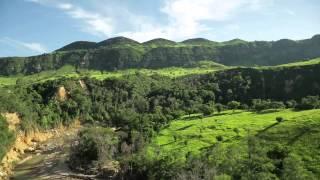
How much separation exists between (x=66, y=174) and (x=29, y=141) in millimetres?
55368

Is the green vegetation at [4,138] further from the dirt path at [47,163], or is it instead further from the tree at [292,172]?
the tree at [292,172]

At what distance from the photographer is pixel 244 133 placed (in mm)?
114625

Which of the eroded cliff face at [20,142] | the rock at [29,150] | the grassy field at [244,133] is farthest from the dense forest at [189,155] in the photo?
the rock at [29,150]

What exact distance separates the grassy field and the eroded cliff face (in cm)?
3986

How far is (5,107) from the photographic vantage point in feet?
542

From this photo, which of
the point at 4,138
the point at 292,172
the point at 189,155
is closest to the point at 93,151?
the point at 4,138

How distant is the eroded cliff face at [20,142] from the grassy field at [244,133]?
3986 cm

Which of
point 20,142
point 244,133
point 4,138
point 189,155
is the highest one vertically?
point 244,133

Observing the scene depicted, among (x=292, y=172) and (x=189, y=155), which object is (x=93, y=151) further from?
(x=292, y=172)

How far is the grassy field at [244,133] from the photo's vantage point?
97.8 meters

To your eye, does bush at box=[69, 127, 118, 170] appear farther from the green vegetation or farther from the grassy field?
the green vegetation

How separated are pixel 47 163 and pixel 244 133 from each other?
187 feet

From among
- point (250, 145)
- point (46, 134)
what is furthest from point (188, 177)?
point (46, 134)

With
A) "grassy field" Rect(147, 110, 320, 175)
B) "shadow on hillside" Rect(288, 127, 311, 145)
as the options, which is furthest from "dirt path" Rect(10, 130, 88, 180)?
"shadow on hillside" Rect(288, 127, 311, 145)
